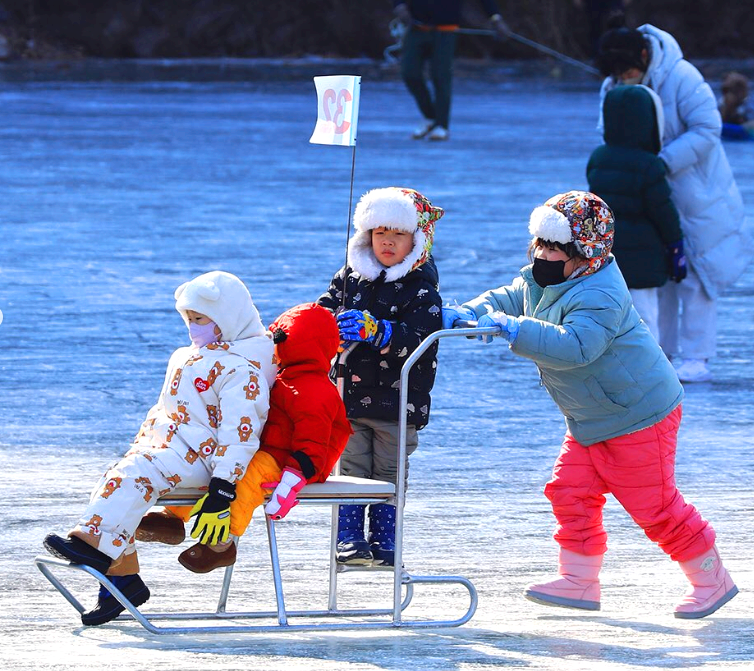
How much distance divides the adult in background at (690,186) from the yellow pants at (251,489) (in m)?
3.92

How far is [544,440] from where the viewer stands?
22.8 ft

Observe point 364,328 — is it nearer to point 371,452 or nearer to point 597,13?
point 371,452

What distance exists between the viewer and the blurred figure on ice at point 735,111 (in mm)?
17625

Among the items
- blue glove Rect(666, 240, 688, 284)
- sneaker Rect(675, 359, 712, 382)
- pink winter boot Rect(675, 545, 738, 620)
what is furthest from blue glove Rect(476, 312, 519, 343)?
sneaker Rect(675, 359, 712, 382)

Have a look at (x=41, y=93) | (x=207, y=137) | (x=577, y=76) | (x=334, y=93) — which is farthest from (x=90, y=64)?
(x=334, y=93)

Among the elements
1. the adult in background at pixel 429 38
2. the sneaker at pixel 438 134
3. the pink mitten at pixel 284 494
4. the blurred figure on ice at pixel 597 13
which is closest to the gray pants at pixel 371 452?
the pink mitten at pixel 284 494

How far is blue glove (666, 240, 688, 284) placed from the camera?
304 inches

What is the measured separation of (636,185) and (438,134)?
10.1 m

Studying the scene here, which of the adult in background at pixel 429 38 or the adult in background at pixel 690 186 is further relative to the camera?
the adult in background at pixel 429 38

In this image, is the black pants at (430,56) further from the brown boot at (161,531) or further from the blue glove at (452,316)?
the brown boot at (161,531)

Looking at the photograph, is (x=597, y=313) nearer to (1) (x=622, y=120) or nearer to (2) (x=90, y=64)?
(1) (x=622, y=120)

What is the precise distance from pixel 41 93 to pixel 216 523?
17840mm

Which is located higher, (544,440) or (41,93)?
(41,93)

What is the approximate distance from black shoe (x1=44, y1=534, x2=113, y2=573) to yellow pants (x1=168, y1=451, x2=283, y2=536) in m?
0.36
